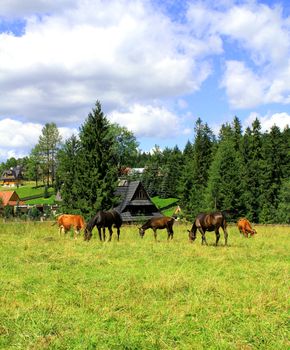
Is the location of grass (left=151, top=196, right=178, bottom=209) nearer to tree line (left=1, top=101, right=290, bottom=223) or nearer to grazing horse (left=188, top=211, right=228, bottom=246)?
tree line (left=1, top=101, right=290, bottom=223)

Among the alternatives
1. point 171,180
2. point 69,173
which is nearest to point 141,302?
point 69,173

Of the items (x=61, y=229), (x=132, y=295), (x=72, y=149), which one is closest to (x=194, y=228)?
(x=61, y=229)

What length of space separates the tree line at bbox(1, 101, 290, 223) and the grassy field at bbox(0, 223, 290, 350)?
25140 mm

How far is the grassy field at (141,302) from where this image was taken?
5641 mm

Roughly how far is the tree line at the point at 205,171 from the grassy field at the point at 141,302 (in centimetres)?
2514

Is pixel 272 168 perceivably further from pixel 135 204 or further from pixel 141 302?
pixel 141 302

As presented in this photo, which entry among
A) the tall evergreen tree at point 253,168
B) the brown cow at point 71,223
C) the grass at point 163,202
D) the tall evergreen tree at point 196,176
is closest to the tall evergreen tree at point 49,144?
the grass at point 163,202

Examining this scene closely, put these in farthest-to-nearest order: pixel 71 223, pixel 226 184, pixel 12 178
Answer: pixel 12 178, pixel 226 184, pixel 71 223

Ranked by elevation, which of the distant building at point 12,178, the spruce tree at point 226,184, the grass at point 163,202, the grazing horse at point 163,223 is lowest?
the grass at point 163,202

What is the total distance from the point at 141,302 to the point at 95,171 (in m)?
31.1

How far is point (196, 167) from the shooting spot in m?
71.0

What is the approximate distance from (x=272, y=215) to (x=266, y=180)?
19.9ft

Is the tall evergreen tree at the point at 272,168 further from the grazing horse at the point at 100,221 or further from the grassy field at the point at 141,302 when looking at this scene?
the grassy field at the point at 141,302

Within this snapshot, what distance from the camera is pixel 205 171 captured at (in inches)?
2795
